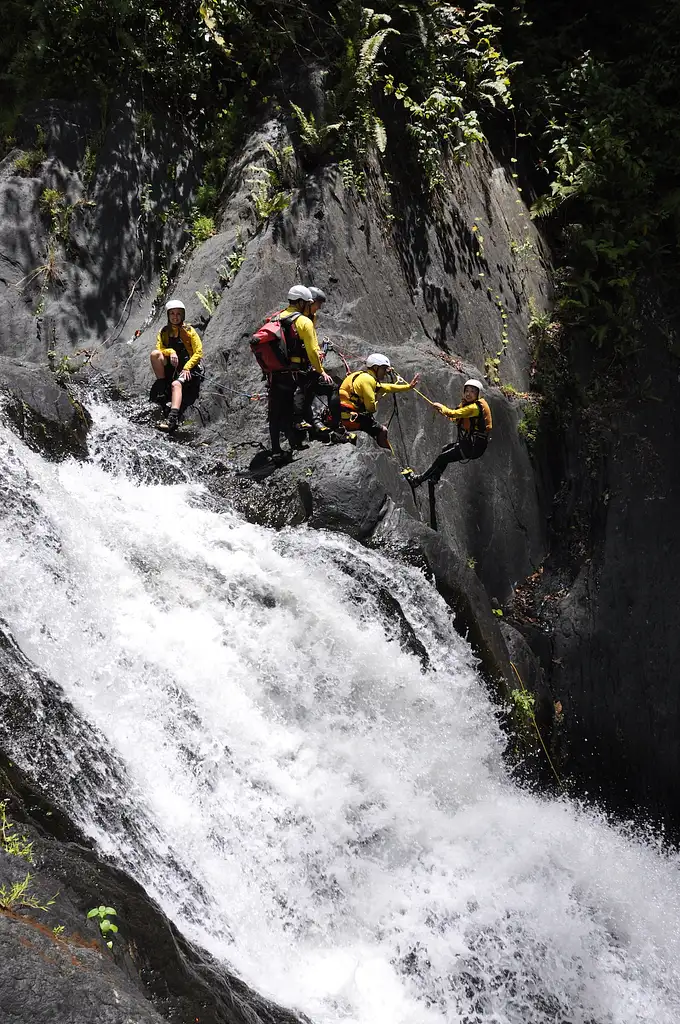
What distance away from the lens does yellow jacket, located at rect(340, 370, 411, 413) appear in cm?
928

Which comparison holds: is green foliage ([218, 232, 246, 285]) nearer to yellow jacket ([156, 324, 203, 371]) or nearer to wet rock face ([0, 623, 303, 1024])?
yellow jacket ([156, 324, 203, 371])

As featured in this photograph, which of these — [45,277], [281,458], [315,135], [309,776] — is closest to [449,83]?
[315,135]

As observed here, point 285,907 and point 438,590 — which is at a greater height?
point 438,590

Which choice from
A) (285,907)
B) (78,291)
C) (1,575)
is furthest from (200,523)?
(78,291)

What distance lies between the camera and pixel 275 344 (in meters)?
9.18

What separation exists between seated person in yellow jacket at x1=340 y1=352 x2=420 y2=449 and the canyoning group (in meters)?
0.01

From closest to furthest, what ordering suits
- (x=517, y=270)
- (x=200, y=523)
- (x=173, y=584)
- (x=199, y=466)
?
(x=173, y=584) → (x=200, y=523) → (x=199, y=466) → (x=517, y=270)

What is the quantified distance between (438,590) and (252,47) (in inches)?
315

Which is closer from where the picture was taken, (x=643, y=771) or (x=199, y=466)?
(x=199, y=466)

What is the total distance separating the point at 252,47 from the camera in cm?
1189

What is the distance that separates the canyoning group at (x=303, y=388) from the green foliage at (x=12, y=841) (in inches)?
201

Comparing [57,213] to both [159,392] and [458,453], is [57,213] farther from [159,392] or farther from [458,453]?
[458,453]

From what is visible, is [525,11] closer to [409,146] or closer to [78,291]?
[409,146]

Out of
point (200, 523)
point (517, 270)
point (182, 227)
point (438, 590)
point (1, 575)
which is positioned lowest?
point (1, 575)
